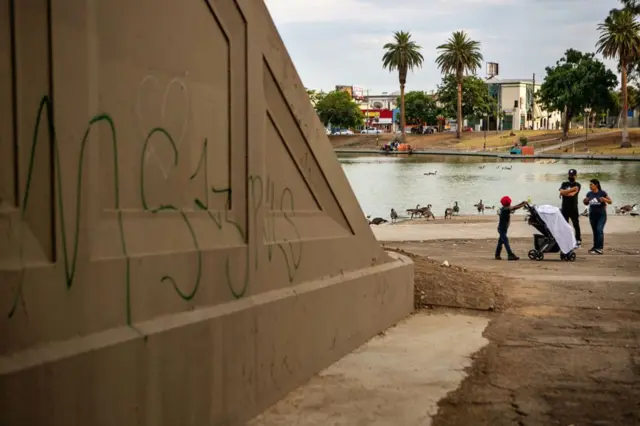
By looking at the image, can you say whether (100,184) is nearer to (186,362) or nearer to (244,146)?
(186,362)

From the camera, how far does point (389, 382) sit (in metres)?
6.64

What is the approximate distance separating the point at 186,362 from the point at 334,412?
1533 mm

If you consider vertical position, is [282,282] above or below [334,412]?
above

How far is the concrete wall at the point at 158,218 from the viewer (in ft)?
12.2

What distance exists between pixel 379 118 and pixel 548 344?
185494 mm

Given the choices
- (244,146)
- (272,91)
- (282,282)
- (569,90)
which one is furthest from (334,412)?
(569,90)

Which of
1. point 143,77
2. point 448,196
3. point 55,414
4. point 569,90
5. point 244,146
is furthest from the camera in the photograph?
point 569,90

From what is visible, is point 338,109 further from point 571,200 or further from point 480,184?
point 571,200

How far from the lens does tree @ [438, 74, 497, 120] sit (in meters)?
130

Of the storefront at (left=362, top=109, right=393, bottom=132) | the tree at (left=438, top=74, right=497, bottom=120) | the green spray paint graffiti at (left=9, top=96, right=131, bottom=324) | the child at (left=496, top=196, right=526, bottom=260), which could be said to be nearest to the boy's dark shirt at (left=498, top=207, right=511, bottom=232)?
the child at (left=496, top=196, right=526, bottom=260)

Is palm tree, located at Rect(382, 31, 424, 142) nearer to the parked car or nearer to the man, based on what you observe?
the parked car

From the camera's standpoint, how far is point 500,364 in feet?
24.0

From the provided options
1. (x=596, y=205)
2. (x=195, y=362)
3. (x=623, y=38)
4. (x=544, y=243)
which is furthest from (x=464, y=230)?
(x=623, y=38)

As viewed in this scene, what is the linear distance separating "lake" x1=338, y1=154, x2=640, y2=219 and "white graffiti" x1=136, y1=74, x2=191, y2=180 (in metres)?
30.5
